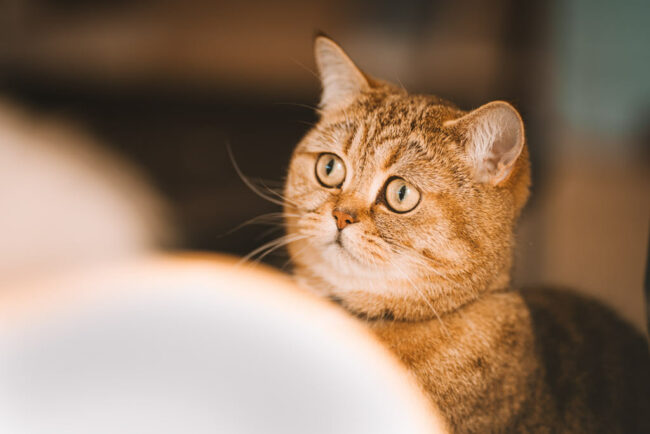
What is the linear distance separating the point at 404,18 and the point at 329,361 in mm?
556

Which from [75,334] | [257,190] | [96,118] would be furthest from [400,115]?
A: [96,118]

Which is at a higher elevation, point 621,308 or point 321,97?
point 321,97

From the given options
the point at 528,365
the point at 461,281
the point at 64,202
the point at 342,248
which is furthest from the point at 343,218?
the point at 64,202

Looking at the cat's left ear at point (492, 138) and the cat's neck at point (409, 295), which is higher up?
the cat's left ear at point (492, 138)

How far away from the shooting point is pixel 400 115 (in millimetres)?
522

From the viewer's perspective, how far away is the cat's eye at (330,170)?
20.9 inches

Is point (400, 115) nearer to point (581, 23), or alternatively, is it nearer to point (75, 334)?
point (581, 23)

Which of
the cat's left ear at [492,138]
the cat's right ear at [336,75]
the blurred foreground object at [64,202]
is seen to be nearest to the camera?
the cat's left ear at [492,138]

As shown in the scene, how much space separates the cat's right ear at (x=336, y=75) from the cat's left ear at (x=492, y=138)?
0.14 metres

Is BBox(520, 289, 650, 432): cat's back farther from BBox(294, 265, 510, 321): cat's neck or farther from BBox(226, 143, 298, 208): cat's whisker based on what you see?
BBox(226, 143, 298, 208): cat's whisker

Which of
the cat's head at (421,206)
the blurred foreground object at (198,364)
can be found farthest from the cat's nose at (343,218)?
the blurred foreground object at (198,364)

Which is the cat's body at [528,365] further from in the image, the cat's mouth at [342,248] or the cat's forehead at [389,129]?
the cat's forehead at [389,129]

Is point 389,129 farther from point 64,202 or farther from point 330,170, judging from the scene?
point 64,202

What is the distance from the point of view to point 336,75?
22.7 inches
